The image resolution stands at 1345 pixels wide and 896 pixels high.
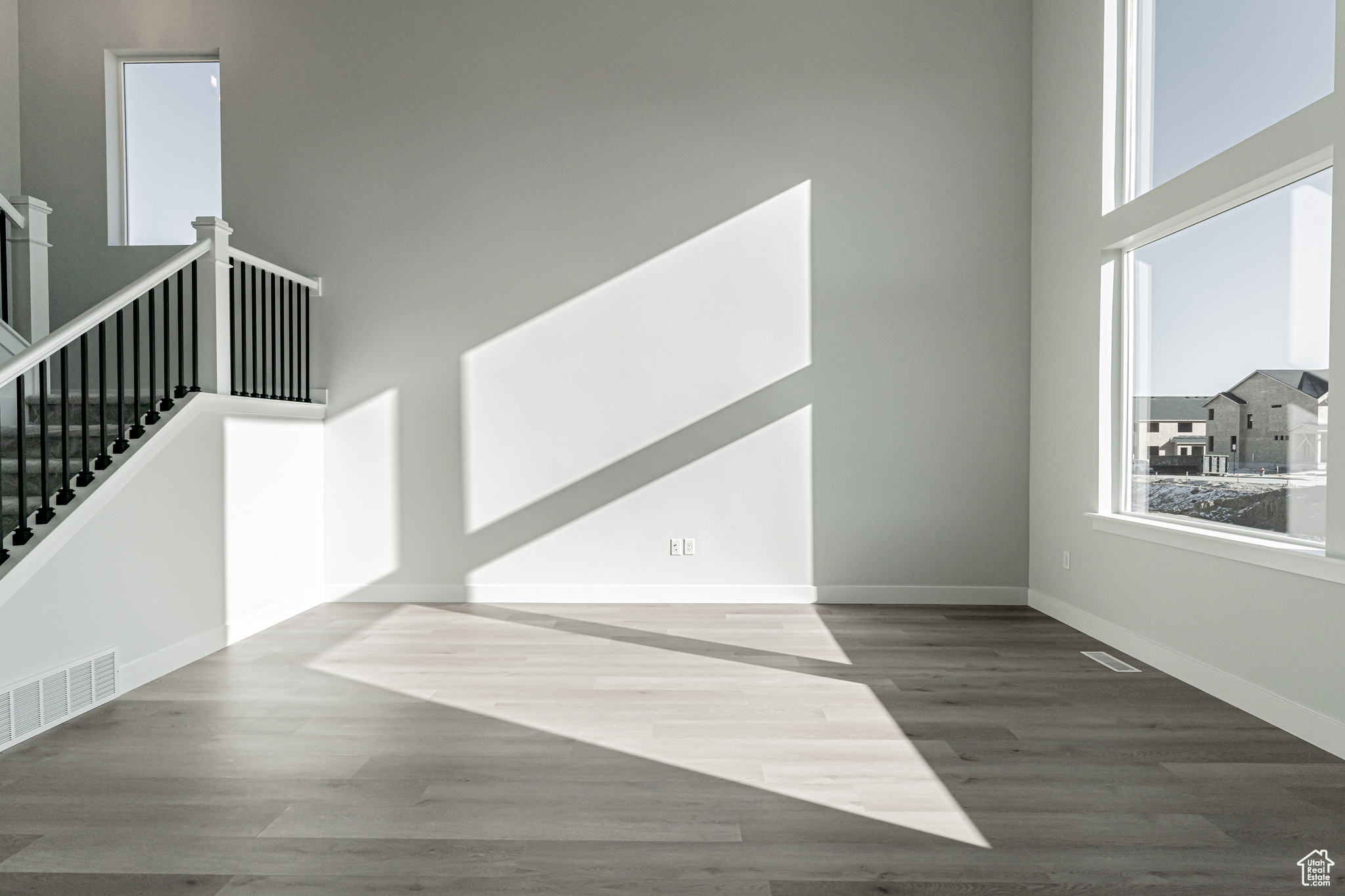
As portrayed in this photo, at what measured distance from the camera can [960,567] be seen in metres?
4.84

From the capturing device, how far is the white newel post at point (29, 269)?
4.49m

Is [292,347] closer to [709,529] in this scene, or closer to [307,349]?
[307,349]

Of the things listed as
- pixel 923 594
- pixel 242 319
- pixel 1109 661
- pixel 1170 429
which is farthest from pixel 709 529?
pixel 242 319

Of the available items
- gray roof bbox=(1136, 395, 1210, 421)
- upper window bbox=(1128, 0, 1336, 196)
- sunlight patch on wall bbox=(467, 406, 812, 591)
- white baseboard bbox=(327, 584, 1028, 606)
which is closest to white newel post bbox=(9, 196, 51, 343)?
white baseboard bbox=(327, 584, 1028, 606)

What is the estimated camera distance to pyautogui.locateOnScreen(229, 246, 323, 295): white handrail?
13.4 feet

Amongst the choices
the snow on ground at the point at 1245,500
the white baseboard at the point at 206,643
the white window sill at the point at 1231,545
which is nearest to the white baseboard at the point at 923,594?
the white window sill at the point at 1231,545

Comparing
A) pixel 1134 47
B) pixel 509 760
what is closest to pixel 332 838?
pixel 509 760

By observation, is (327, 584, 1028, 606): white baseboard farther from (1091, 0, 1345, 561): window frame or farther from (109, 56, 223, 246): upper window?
(109, 56, 223, 246): upper window

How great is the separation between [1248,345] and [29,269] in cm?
618

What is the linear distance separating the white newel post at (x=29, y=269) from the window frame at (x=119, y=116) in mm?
476

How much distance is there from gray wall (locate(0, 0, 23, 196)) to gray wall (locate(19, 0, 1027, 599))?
0.41 feet

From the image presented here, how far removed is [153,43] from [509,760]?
17.1ft

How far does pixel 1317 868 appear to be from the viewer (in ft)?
6.05

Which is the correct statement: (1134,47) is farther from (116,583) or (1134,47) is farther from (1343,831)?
(116,583)
